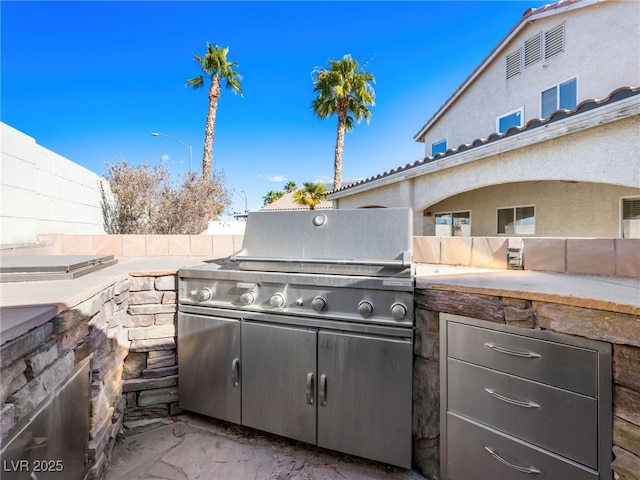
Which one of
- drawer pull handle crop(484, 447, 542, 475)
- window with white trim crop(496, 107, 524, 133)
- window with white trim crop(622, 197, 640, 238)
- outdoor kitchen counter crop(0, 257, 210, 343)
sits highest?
window with white trim crop(496, 107, 524, 133)

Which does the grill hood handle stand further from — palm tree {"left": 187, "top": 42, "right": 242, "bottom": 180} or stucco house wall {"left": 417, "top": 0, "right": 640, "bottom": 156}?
palm tree {"left": 187, "top": 42, "right": 242, "bottom": 180}

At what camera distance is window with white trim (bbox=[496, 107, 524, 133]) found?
6879 millimetres

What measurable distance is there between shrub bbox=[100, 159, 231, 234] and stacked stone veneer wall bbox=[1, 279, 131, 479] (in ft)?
10.9

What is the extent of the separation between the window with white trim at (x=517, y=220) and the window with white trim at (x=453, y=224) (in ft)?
2.60

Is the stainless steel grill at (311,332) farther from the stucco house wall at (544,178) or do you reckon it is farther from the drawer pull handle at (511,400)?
the stucco house wall at (544,178)

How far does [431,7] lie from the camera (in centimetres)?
520

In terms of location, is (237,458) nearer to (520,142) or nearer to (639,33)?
(520,142)

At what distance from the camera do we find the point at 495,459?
153 cm

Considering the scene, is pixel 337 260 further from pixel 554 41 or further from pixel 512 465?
pixel 554 41

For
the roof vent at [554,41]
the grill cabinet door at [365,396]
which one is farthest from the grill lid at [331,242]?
the roof vent at [554,41]

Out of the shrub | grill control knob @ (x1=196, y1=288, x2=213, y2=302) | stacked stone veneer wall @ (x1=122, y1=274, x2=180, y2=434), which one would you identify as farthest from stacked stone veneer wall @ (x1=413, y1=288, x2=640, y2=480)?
the shrub

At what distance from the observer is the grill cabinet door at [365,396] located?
1740 mm

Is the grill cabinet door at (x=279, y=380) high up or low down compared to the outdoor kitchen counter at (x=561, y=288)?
down

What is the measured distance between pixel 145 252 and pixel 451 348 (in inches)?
136
